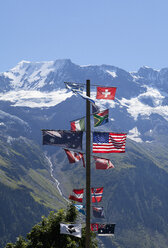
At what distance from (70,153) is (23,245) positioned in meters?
15.4

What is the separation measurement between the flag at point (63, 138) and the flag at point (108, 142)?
1.86m

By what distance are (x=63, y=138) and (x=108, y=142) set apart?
3889 millimetres

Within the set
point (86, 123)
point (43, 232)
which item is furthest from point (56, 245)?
point (86, 123)

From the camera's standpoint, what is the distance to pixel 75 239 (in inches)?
1355

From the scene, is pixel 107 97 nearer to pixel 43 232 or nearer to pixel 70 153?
pixel 70 153

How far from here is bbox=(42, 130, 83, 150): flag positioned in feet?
78.2

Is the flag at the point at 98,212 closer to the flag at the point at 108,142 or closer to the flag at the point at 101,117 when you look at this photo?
the flag at the point at 108,142

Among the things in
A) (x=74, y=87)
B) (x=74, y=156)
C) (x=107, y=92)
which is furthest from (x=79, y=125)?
(x=107, y=92)

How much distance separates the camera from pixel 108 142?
26.0 meters

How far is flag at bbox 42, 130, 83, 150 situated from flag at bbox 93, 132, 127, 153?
73.4 inches

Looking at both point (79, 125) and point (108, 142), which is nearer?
point (79, 125)

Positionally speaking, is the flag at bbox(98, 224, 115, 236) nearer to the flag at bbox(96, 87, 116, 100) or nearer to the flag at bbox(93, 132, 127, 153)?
the flag at bbox(93, 132, 127, 153)

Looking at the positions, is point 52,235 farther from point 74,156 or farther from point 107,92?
point 107,92

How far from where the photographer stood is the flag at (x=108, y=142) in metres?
25.7
